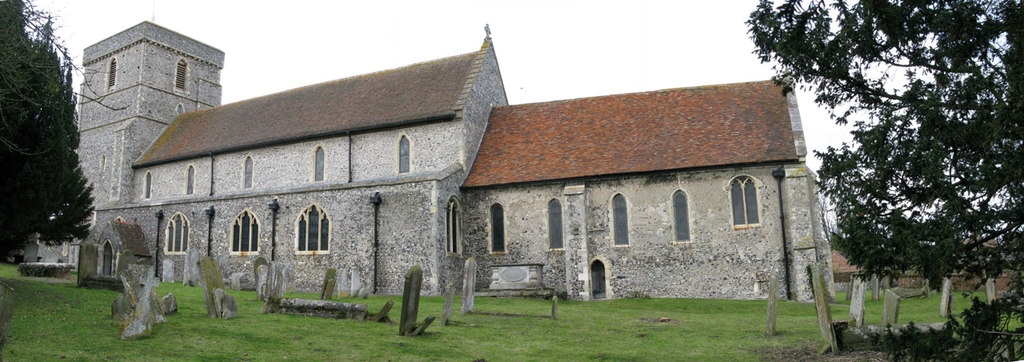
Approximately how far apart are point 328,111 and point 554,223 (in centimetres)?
1142

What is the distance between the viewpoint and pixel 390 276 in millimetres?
22047

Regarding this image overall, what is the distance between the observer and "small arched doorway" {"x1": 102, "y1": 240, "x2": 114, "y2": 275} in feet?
88.7

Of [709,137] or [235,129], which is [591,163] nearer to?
[709,137]

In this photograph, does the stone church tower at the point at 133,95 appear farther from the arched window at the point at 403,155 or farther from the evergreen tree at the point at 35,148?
the evergreen tree at the point at 35,148

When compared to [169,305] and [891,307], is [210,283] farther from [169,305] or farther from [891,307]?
[891,307]

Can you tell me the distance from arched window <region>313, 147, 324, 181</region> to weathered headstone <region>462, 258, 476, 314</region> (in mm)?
12991

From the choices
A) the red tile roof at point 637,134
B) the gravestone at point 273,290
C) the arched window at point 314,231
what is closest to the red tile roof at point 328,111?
the red tile roof at point 637,134

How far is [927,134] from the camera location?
7.14 meters

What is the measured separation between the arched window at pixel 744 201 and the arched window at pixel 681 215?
4.65 ft

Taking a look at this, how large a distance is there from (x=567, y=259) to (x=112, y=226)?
19.4m

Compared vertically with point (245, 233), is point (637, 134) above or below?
above

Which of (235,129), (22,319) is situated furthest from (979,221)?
(235,129)

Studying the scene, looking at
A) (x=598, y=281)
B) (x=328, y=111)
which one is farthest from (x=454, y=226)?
(x=328, y=111)

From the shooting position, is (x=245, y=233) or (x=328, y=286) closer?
(x=328, y=286)
